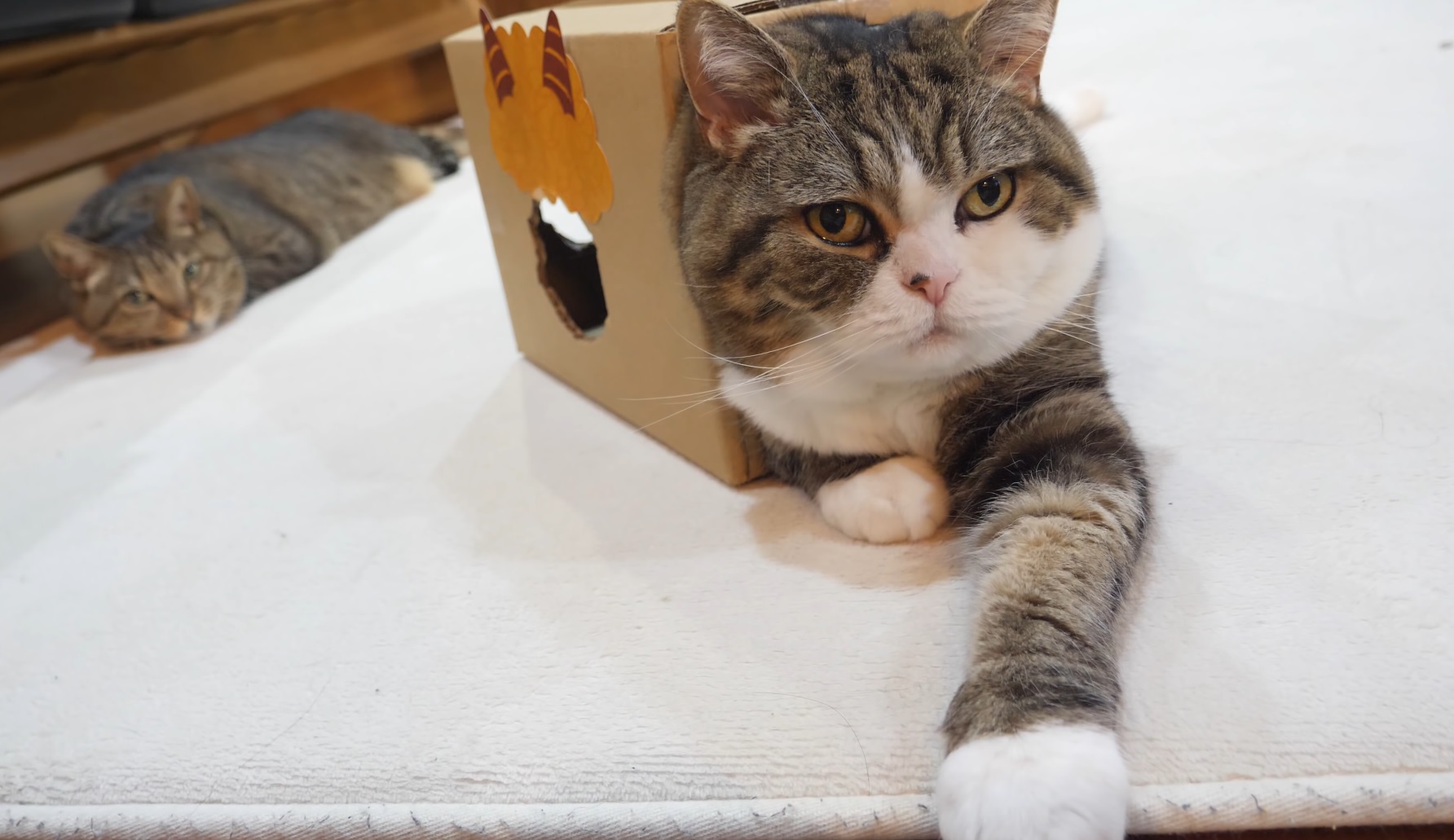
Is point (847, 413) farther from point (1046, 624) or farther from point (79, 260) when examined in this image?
point (79, 260)

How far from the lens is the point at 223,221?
2.39m

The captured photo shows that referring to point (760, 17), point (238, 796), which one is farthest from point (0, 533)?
point (760, 17)

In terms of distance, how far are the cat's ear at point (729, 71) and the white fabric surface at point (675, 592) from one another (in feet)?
1.49

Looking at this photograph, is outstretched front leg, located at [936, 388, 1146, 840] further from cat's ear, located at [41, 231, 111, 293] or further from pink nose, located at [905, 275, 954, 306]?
cat's ear, located at [41, 231, 111, 293]

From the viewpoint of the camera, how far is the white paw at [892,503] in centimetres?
97

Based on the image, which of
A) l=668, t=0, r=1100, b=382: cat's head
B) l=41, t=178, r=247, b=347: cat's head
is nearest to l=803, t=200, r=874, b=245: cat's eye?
l=668, t=0, r=1100, b=382: cat's head

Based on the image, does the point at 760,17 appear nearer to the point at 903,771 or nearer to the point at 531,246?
the point at 531,246

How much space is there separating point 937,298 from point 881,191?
0.11m

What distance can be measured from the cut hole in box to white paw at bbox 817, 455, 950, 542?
0.54 meters

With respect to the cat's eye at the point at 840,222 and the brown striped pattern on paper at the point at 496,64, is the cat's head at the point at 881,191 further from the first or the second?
the brown striped pattern on paper at the point at 496,64

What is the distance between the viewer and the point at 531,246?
1373mm

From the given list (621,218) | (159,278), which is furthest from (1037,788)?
(159,278)

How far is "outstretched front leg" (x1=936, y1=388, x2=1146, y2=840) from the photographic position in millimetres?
617

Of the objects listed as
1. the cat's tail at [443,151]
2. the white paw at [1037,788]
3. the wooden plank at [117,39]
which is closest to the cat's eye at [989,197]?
the white paw at [1037,788]
